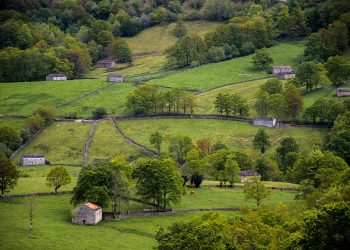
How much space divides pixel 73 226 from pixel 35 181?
2758cm

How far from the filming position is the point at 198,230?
87875 millimetres

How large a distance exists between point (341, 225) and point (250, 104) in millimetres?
99921

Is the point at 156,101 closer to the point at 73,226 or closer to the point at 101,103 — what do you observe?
the point at 101,103

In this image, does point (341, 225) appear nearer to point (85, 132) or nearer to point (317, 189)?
point (317, 189)

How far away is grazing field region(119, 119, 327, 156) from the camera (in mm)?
158875

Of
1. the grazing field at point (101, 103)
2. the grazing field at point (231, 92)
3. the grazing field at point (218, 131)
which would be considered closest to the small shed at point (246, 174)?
the grazing field at point (218, 131)

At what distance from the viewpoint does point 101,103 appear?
190 metres

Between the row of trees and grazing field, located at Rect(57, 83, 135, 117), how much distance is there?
456cm

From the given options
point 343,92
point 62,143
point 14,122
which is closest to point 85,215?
point 62,143

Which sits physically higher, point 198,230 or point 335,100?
point 335,100

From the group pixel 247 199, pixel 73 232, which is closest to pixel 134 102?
pixel 247 199

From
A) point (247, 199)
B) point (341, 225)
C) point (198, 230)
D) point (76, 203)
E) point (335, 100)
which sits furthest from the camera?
point (335, 100)

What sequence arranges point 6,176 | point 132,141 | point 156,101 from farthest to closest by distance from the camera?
point 156,101 < point 132,141 < point 6,176

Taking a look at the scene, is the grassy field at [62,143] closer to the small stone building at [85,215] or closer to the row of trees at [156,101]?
the row of trees at [156,101]
